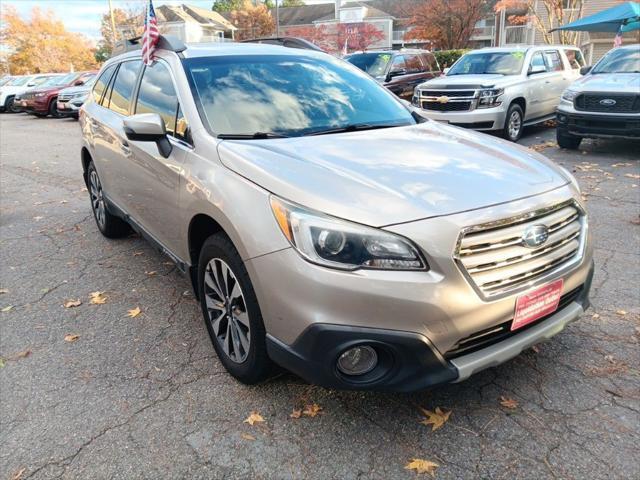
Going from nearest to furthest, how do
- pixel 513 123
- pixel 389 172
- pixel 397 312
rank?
1. pixel 397 312
2. pixel 389 172
3. pixel 513 123

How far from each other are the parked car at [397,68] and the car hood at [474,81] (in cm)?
290

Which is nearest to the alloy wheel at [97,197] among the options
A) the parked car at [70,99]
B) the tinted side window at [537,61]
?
the tinted side window at [537,61]

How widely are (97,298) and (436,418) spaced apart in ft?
9.04

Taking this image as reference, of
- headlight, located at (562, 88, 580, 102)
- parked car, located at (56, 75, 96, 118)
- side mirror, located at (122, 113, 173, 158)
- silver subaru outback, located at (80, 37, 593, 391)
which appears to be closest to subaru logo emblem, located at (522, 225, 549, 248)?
silver subaru outback, located at (80, 37, 593, 391)

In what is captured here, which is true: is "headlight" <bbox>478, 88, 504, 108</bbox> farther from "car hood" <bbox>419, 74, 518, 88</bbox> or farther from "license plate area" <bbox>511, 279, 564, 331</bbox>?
"license plate area" <bbox>511, 279, 564, 331</bbox>

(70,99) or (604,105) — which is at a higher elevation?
(604,105)

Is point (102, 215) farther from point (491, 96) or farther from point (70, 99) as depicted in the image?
point (70, 99)

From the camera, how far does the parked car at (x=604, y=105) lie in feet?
25.7

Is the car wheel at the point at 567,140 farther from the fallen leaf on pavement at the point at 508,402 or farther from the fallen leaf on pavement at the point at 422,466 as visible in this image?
the fallen leaf on pavement at the point at 422,466

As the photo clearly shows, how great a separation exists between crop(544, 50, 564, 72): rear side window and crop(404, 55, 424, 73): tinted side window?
371 centimetres

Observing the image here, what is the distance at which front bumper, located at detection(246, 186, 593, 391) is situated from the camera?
2.07 metres

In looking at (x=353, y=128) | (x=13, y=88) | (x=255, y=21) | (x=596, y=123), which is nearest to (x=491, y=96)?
(x=596, y=123)

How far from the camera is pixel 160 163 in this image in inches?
130

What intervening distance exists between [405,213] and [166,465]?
1.52 meters
